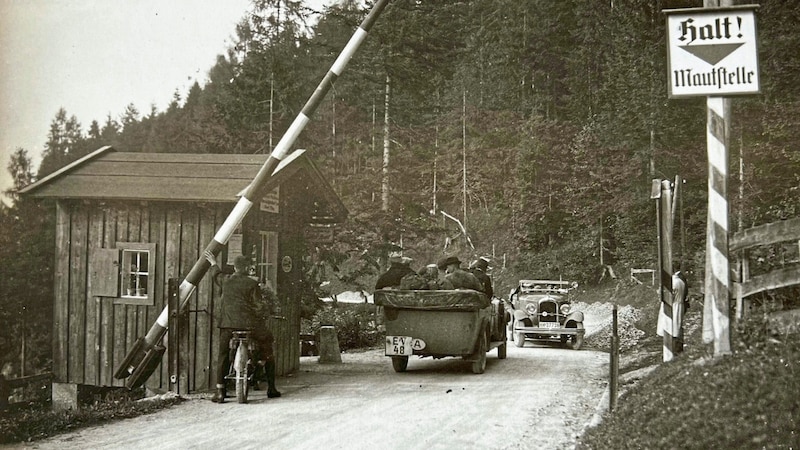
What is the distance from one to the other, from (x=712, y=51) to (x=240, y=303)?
5.48 meters

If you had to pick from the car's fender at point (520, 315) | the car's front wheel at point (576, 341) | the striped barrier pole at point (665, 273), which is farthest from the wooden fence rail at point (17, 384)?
the striped barrier pole at point (665, 273)

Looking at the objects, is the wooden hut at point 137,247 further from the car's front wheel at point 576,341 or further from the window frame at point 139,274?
the car's front wheel at point 576,341

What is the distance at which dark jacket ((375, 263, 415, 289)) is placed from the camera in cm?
1088

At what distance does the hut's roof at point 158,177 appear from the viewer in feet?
29.5

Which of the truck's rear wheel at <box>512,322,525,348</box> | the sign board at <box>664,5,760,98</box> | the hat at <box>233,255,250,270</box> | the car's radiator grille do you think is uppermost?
the sign board at <box>664,5,760,98</box>

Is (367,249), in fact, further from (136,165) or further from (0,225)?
(0,225)

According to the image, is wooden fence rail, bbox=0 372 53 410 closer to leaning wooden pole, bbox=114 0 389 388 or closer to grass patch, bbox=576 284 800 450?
leaning wooden pole, bbox=114 0 389 388

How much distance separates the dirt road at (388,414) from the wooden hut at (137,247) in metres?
1.21

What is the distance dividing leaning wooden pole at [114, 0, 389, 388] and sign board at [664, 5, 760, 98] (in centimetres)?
330

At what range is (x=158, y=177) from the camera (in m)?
9.32

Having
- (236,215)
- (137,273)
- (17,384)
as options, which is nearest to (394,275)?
(236,215)

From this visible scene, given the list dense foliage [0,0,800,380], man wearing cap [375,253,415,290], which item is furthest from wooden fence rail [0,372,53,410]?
man wearing cap [375,253,415,290]

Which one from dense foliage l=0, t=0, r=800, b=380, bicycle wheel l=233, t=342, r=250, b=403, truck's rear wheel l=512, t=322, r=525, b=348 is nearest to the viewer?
dense foliage l=0, t=0, r=800, b=380

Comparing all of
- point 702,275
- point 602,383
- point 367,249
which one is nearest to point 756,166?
point 702,275
